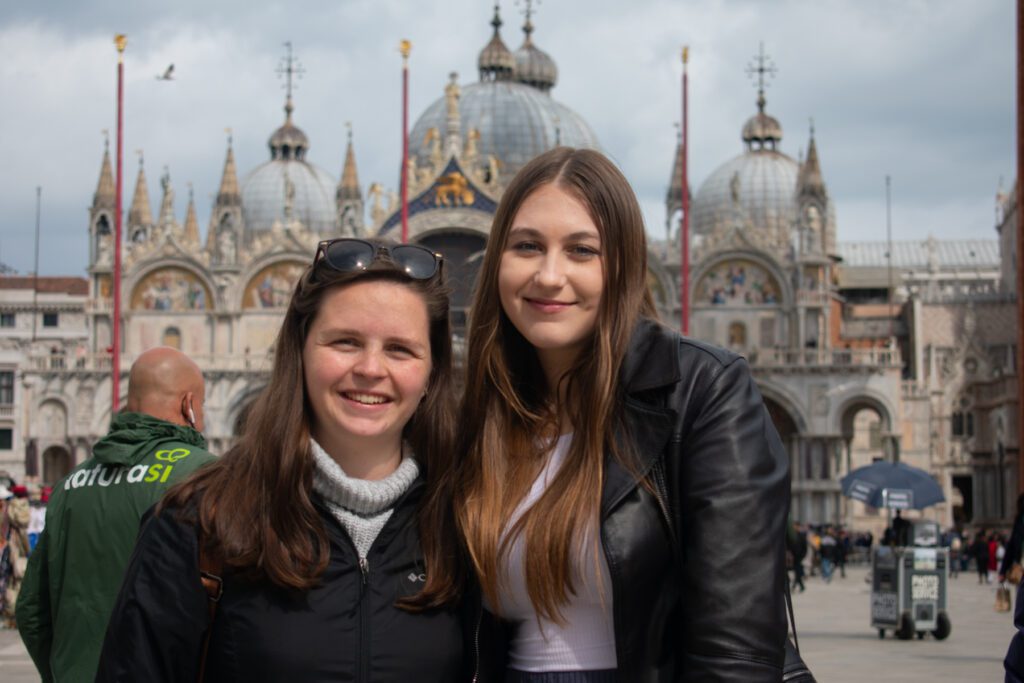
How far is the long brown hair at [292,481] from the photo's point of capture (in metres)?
3.24

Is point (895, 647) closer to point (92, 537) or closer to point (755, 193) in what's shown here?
point (92, 537)

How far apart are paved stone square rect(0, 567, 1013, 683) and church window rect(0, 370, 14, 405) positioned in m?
46.4

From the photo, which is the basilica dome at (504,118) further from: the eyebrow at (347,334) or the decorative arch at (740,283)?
the eyebrow at (347,334)

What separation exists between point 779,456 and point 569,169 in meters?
0.86

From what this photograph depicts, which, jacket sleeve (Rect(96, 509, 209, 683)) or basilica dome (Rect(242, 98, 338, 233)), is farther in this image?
basilica dome (Rect(242, 98, 338, 233))

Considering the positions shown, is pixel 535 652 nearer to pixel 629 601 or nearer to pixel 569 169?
pixel 629 601

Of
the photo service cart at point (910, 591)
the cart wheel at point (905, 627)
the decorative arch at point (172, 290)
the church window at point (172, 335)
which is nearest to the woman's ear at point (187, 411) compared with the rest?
the photo service cart at point (910, 591)

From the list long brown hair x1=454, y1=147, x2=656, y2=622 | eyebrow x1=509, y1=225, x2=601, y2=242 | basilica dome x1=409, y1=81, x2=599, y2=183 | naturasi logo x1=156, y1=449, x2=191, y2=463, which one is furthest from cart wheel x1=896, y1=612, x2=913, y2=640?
basilica dome x1=409, y1=81, x2=599, y2=183

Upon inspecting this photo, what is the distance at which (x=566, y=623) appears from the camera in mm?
3393

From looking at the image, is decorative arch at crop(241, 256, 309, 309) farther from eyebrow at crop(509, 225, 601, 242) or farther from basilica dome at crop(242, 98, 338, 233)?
eyebrow at crop(509, 225, 601, 242)

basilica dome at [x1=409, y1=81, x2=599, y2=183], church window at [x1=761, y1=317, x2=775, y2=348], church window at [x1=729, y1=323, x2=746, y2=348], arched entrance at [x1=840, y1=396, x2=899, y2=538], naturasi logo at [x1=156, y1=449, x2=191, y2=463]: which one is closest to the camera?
naturasi logo at [x1=156, y1=449, x2=191, y2=463]

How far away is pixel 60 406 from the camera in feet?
153

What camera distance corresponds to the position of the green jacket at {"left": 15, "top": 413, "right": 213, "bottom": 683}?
495 cm

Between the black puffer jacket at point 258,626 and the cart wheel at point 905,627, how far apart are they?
13382 mm
